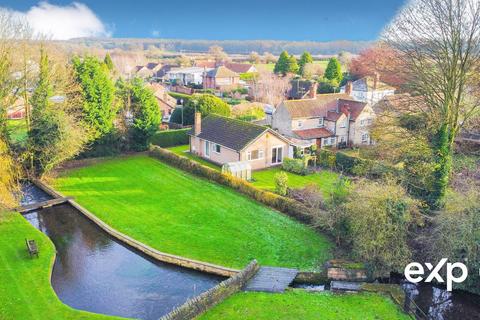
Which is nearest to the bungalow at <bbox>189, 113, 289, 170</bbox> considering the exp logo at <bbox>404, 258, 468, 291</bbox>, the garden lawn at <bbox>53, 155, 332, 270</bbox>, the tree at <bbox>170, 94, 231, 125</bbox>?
the garden lawn at <bbox>53, 155, 332, 270</bbox>

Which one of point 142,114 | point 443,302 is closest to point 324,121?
point 142,114

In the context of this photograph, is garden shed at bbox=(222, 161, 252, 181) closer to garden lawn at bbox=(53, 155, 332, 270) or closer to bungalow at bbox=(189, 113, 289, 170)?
garden lawn at bbox=(53, 155, 332, 270)

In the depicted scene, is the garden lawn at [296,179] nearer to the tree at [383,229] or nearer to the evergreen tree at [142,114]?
the tree at [383,229]

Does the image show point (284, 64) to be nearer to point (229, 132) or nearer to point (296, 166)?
point (229, 132)

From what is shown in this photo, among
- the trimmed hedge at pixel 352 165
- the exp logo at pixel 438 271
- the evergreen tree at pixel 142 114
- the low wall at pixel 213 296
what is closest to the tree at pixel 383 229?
the exp logo at pixel 438 271

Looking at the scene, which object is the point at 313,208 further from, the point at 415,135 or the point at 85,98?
the point at 85,98

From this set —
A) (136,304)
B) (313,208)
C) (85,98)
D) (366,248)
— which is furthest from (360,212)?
(85,98)
